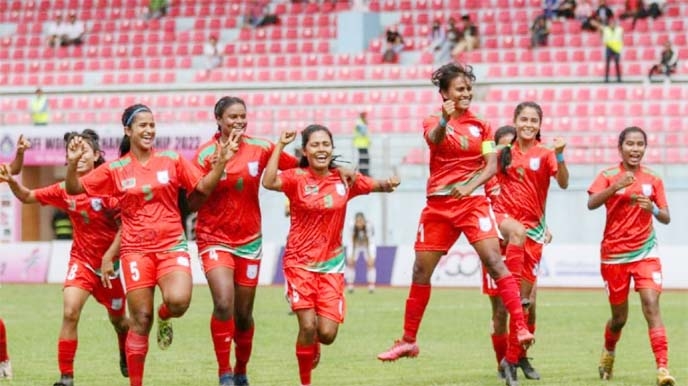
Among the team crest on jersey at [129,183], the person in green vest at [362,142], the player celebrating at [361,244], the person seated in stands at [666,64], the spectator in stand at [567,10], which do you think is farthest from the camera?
the spectator in stand at [567,10]

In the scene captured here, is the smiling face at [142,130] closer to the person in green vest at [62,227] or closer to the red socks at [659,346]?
the red socks at [659,346]

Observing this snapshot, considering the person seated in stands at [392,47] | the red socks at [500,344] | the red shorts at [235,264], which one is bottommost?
the red socks at [500,344]

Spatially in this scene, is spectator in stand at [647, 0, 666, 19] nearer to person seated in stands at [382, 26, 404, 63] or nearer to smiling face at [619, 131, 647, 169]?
person seated in stands at [382, 26, 404, 63]

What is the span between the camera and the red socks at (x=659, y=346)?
14113mm

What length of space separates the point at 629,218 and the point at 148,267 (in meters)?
4.58

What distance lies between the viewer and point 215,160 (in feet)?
44.8

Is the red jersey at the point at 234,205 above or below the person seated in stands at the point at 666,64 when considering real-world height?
below

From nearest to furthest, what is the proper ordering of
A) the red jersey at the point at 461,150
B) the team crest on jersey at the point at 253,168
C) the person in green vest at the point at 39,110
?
the team crest on jersey at the point at 253,168 < the red jersey at the point at 461,150 < the person in green vest at the point at 39,110

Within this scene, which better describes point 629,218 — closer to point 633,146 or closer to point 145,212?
point 633,146

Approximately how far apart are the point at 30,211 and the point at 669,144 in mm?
14642

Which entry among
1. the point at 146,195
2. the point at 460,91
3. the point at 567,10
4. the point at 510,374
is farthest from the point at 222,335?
the point at 567,10

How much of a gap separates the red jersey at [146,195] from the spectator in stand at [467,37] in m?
28.9

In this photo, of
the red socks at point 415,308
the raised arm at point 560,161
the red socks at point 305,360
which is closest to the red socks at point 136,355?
the red socks at point 305,360

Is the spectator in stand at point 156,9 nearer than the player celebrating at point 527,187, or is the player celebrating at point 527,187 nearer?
the player celebrating at point 527,187
